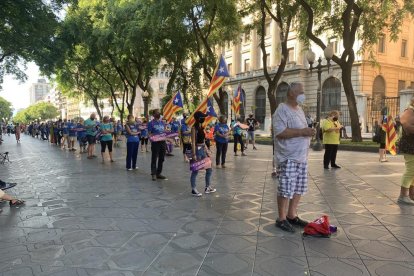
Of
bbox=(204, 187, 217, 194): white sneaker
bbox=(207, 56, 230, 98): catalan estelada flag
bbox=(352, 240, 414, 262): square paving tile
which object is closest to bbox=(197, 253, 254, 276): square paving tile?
bbox=(352, 240, 414, 262): square paving tile

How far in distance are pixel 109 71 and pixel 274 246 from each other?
125 ft

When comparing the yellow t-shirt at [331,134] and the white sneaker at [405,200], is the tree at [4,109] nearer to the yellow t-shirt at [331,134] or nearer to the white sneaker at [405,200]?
the yellow t-shirt at [331,134]

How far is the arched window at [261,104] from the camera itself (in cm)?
4436

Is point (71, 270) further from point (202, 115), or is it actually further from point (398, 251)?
point (202, 115)

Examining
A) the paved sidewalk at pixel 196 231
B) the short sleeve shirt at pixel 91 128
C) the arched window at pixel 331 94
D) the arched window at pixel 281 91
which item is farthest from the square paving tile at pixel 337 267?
the arched window at pixel 281 91

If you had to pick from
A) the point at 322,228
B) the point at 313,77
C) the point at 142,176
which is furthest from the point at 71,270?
the point at 313,77

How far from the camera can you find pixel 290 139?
4.93 meters

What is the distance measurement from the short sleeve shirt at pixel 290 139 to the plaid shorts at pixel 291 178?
8cm

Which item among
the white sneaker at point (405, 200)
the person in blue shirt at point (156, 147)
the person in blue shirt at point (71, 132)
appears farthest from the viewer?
the person in blue shirt at point (71, 132)

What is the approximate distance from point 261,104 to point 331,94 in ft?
34.6

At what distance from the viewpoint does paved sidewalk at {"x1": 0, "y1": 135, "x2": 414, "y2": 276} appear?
3.93m

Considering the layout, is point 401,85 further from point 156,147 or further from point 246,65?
point 156,147

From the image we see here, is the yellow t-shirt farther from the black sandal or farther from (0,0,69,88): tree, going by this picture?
(0,0,69,88): tree

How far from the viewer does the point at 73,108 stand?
160 m
